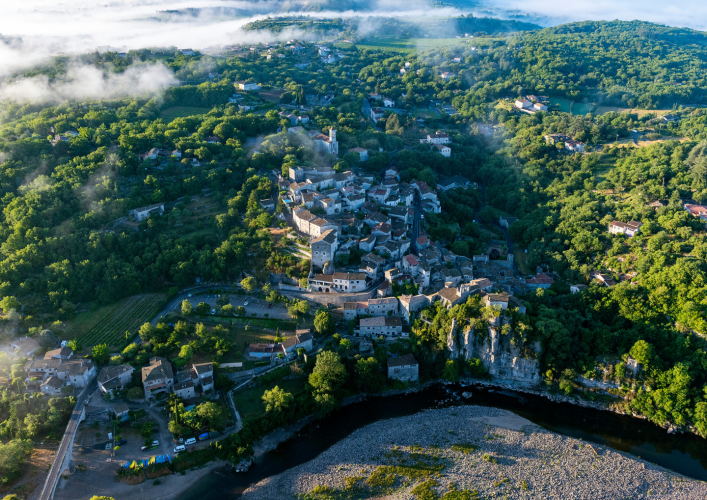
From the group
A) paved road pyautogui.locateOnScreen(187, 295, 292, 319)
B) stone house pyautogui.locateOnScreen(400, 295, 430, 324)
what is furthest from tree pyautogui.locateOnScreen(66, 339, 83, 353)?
stone house pyautogui.locateOnScreen(400, 295, 430, 324)

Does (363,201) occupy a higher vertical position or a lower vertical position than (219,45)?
lower

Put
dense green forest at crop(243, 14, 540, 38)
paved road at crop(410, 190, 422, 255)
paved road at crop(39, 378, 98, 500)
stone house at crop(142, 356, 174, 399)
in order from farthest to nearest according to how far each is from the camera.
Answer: dense green forest at crop(243, 14, 540, 38) → paved road at crop(410, 190, 422, 255) → stone house at crop(142, 356, 174, 399) → paved road at crop(39, 378, 98, 500)

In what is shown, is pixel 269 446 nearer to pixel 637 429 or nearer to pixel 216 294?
pixel 216 294

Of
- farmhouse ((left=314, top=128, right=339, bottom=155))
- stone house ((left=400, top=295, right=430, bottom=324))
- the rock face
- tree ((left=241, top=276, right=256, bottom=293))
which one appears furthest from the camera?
farmhouse ((left=314, top=128, right=339, bottom=155))

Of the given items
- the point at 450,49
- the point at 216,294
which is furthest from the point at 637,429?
the point at 450,49

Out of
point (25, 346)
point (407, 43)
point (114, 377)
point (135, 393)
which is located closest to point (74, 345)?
point (25, 346)

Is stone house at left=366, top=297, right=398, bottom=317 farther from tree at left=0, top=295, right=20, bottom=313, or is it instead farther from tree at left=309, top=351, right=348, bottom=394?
tree at left=0, top=295, right=20, bottom=313
